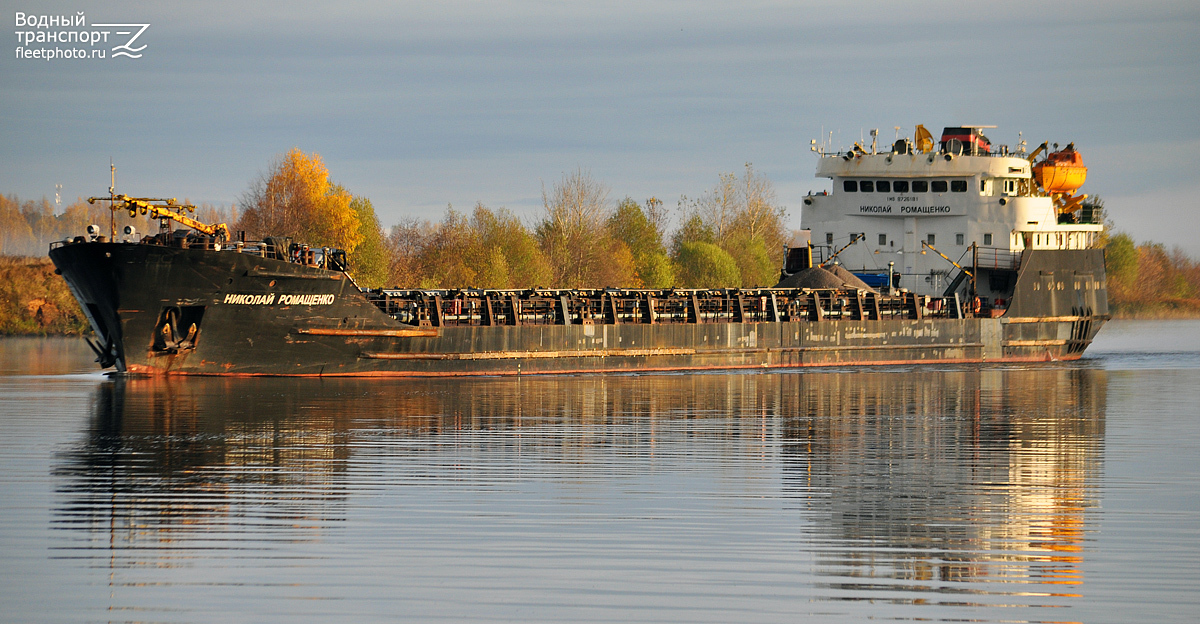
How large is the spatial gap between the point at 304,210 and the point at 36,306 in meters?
16.4

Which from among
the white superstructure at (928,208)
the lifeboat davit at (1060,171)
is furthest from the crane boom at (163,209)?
the lifeboat davit at (1060,171)

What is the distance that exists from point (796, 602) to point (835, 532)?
2.99m

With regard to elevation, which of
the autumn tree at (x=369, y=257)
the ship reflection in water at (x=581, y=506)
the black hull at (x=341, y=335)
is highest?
the autumn tree at (x=369, y=257)

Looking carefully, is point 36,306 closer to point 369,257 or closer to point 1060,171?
point 369,257

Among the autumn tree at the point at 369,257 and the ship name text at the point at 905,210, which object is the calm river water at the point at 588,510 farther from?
the autumn tree at the point at 369,257

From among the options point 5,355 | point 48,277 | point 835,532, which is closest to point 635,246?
point 48,277

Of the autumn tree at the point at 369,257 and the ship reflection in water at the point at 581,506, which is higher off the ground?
the autumn tree at the point at 369,257

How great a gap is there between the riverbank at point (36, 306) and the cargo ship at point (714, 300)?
32.8m

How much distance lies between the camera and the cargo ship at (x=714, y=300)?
30266 mm

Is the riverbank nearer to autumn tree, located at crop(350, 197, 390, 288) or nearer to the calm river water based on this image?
autumn tree, located at crop(350, 197, 390, 288)

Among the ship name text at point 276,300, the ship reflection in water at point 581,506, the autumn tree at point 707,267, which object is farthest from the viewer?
the autumn tree at point 707,267

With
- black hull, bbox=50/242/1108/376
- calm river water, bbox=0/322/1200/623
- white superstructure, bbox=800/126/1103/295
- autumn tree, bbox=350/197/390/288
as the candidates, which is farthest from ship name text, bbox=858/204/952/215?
autumn tree, bbox=350/197/390/288

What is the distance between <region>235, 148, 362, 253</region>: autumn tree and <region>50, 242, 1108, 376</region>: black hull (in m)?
29.0

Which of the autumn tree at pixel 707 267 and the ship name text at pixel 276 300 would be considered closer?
the ship name text at pixel 276 300
